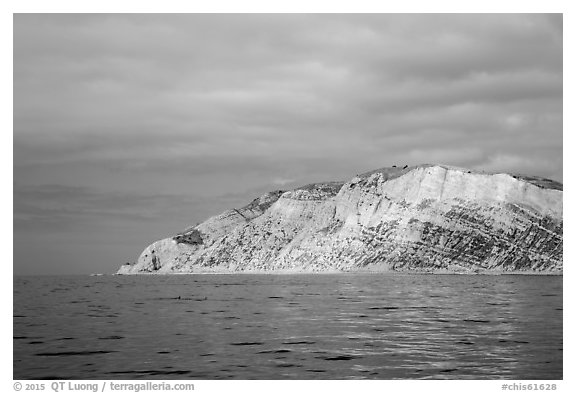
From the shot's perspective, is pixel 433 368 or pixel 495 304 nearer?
pixel 433 368

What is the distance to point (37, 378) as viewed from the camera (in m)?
22.1

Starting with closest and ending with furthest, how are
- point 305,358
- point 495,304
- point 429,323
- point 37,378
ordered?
1. point 37,378
2. point 305,358
3. point 429,323
4. point 495,304

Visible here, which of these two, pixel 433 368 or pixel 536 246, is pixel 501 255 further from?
pixel 433 368

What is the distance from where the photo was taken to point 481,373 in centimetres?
2236
